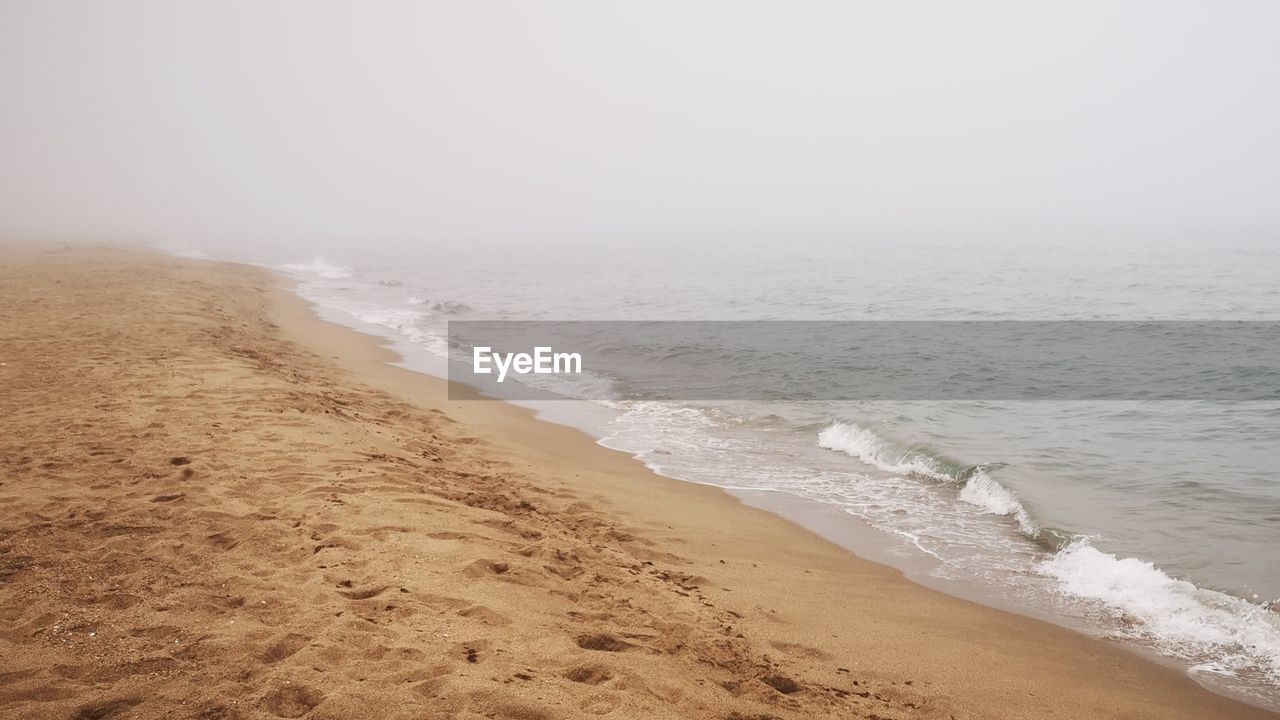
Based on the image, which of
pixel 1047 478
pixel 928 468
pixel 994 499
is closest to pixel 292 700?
pixel 994 499

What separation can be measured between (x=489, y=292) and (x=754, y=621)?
2807 centimetres

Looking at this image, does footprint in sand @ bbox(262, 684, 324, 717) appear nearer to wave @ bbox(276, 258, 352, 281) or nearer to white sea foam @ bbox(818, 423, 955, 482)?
white sea foam @ bbox(818, 423, 955, 482)

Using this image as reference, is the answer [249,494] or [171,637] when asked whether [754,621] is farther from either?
[249,494]

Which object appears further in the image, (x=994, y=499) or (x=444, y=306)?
(x=444, y=306)

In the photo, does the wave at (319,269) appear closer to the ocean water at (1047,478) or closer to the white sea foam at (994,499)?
the ocean water at (1047,478)

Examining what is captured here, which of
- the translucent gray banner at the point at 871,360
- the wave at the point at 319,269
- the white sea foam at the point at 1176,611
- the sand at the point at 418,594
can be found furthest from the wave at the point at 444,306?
the white sea foam at the point at 1176,611

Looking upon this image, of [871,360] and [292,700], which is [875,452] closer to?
[871,360]

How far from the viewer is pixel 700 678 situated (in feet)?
13.3

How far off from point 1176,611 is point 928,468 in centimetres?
372

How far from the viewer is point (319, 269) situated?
39031mm

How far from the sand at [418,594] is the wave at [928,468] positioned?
244 cm

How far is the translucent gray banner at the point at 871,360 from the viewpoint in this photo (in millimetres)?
13867

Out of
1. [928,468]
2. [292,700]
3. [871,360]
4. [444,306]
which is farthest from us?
[444,306]

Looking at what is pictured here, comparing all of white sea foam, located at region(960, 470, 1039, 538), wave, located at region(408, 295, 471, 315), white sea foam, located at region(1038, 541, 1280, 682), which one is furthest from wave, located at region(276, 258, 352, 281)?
white sea foam, located at region(1038, 541, 1280, 682)
